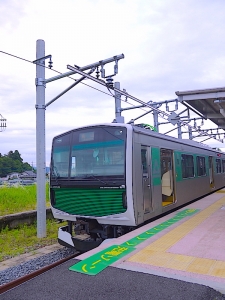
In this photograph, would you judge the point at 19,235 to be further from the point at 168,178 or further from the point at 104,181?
the point at 168,178

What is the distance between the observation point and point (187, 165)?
10.3m

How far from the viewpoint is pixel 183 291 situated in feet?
10.8

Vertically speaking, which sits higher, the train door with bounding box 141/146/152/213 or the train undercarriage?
the train door with bounding box 141/146/152/213

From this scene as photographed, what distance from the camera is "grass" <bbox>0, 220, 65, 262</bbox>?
7078 mm

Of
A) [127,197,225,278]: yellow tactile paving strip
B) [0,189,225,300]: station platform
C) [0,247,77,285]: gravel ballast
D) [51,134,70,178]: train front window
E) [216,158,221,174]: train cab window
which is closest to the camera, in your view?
[0,189,225,300]: station platform

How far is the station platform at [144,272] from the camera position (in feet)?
11.0

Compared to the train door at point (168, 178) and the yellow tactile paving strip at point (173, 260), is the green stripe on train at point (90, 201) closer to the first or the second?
the yellow tactile paving strip at point (173, 260)

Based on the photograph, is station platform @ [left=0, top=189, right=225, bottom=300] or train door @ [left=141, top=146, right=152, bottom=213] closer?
station platform @ [left=0, top=189, right=225, bottom=300]

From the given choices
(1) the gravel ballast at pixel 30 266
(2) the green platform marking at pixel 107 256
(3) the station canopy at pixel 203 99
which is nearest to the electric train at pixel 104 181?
(1) the gravel ballast at pixel 30 266

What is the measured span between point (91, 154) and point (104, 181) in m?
0.75

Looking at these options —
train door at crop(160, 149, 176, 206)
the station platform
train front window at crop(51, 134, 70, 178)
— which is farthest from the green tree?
the station platform

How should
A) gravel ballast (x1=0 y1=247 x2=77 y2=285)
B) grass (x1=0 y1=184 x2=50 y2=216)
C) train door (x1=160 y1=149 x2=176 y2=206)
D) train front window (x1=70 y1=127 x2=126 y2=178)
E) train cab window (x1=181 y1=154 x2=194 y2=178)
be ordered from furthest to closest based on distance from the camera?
grass (x1=0 y1=184 x2=50 y2=216)
train cab window (x1=181 y1=154 x2=194 y2=178)
train door (x1=160 y1=149 x2=176 y2=206)
train front window (x1=70 y1=127 x2=126 y2=178)
gravel ballast (x1=0 y1=247 x2=77 y2=285)

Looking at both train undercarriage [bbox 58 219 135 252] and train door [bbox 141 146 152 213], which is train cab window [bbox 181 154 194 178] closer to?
train door [bbox 141 146 152 213]

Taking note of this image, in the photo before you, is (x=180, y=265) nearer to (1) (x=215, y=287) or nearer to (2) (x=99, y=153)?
(1) (x=215, y=287)
